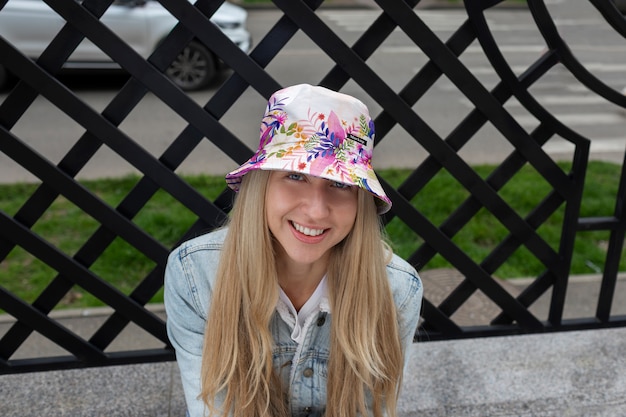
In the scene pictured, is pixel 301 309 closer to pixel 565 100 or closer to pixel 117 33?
pixel 117 33

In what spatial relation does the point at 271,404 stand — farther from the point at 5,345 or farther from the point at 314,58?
the point at 314,58

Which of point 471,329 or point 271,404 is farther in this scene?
point 471,329

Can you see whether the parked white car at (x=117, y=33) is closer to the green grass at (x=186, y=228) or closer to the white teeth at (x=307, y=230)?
the green grass at (x=186, y=228)

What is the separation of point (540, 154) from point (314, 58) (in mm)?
7639

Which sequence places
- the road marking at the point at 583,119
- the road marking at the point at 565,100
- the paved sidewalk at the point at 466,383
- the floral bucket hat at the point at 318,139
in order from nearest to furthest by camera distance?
the floral bucket hat at the point at 318,139
the paved sidewalk at the point at 466,383
the road marking at the point at 583,119
the road marking at the point at 565,100

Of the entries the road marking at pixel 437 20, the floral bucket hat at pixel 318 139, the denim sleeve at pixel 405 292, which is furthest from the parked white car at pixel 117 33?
the floral bucket hat at pixel 318 139

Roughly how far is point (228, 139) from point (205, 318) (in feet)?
2.15

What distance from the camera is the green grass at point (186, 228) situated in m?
3.98

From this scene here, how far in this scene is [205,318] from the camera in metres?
2.07

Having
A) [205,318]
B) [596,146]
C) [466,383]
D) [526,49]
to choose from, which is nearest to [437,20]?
[526,49]

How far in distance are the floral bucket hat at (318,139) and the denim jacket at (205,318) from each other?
36 cm

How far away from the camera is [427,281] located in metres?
3.99

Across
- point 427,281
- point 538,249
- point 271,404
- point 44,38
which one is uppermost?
point 538,249

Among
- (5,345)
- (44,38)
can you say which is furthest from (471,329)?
(44,38)
